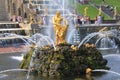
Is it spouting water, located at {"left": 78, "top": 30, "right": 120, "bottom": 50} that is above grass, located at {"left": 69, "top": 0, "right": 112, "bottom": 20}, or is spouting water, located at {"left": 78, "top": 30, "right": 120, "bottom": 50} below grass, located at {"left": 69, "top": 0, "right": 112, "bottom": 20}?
below

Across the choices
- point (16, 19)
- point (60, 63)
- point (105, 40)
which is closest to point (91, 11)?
point (16, 19)

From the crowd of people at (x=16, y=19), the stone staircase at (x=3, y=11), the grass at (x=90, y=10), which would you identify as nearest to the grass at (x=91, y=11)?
the grass at (x=90, y=10)

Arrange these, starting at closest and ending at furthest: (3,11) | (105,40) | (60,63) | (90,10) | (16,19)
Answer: (60,63), (105,40), (16,19), (3,11), (90,10)

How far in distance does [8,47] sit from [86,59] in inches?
405

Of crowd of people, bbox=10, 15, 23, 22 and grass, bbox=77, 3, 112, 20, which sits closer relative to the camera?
crowd of people, bbox=10, 15, 23, 22

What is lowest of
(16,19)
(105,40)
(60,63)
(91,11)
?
(105,40)

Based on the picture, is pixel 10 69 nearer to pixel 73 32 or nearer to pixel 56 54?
pixel 56 54

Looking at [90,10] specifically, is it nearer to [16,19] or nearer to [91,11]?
[91,11]

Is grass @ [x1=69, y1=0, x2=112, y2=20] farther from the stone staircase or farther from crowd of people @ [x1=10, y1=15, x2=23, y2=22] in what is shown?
the stone staircase

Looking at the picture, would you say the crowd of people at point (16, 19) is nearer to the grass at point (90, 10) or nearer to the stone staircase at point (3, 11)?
the stone staircase at point (3, 11)

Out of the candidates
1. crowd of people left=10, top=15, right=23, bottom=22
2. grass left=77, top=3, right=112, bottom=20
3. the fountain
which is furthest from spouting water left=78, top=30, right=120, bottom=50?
the fountain

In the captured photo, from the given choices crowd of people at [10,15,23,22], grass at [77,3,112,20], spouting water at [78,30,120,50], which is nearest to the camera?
spouting water at [78,30,120,50]

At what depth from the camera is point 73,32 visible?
33281 millimetres

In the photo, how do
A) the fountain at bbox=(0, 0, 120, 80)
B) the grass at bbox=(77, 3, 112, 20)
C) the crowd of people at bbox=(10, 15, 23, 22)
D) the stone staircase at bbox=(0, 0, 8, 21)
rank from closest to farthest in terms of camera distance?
the fountain at bbox=(0, 0, 120, 80)
the crowd of people at bbox=(10, 15, 23, 22)
the stone staircase at bbox=(0, 0, 8, 21)
the grass at bbox=(77, 3, 112, 20)
